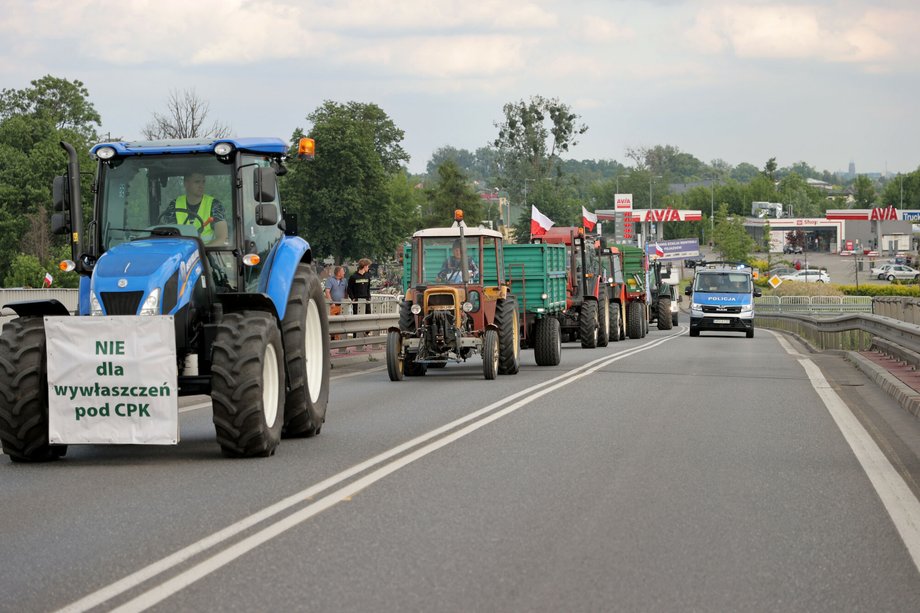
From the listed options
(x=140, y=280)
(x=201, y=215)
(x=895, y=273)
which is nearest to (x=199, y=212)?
(x=201, y=215)

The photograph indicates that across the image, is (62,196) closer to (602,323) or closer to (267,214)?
(267,214)

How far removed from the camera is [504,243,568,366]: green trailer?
79.9ft

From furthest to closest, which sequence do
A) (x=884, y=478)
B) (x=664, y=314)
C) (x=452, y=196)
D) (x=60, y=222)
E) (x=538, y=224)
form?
(x=452, y=196)
(x=664, y=314)
(x=538, y=224)
(x=60, y=222)
(x=884, y=478)

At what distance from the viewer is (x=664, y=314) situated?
50781 millimetres

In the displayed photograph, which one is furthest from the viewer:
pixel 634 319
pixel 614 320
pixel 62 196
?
pixel 634 319

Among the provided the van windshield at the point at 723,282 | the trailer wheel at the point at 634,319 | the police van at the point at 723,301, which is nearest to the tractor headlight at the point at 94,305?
the trailer wheel at the point at 634,319

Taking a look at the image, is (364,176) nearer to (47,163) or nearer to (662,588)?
(47,163)

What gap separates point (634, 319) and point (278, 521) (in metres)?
33.7

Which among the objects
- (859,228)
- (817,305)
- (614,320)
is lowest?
(817,305)

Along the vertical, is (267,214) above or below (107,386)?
above

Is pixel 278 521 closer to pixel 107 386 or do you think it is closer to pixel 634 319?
pixel 107 386

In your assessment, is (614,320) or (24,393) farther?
(614,320)

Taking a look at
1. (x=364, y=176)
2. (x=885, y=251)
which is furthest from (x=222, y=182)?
(x=885, y=251)

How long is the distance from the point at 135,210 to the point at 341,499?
4.29 meters
